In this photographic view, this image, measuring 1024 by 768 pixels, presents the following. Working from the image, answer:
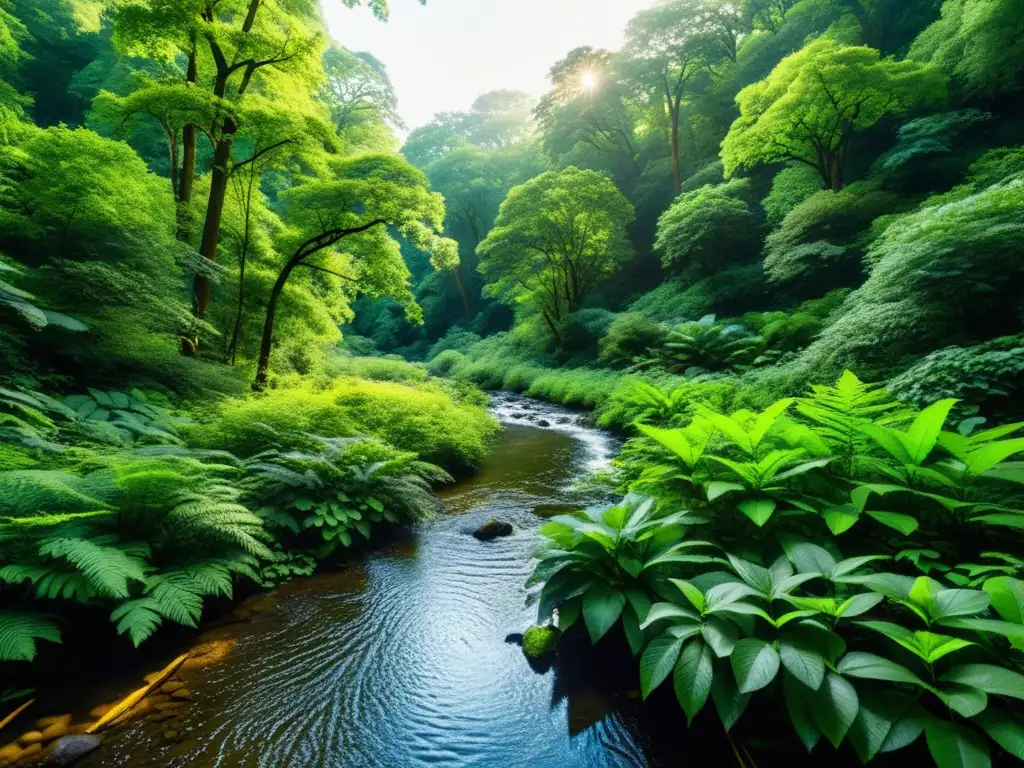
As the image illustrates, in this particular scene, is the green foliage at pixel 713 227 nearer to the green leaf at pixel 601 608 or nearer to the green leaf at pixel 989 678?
the green leaf at pixel 601 608

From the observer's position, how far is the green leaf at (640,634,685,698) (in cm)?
181

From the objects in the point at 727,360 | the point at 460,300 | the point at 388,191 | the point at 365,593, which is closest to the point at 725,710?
the point at 365,593

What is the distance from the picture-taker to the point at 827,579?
194 centimetres

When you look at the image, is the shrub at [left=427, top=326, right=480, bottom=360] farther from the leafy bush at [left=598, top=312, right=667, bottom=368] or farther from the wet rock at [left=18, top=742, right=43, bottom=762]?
the wet rock at [left=18, top=742, right=43, bottom=762]

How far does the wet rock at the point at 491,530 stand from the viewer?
4.67 metres

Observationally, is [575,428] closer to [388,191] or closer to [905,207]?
[388,191]

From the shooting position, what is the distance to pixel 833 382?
588 cm

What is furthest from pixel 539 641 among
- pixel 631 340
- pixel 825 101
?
pixel 825 101

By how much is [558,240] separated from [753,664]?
17.7 metres

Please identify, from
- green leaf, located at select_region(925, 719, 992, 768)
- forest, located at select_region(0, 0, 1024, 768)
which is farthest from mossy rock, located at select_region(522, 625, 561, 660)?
green leaf, located at select_region(925, 719, 992, 768)

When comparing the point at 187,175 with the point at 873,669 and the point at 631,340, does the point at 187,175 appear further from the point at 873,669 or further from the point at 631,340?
the point at 631,340

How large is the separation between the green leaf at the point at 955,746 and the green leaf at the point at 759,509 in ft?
2.80

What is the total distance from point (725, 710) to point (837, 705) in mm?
392

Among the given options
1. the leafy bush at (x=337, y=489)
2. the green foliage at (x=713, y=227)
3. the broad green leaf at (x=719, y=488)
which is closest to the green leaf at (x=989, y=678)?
the broad green leaf at (x=719, y=488)
